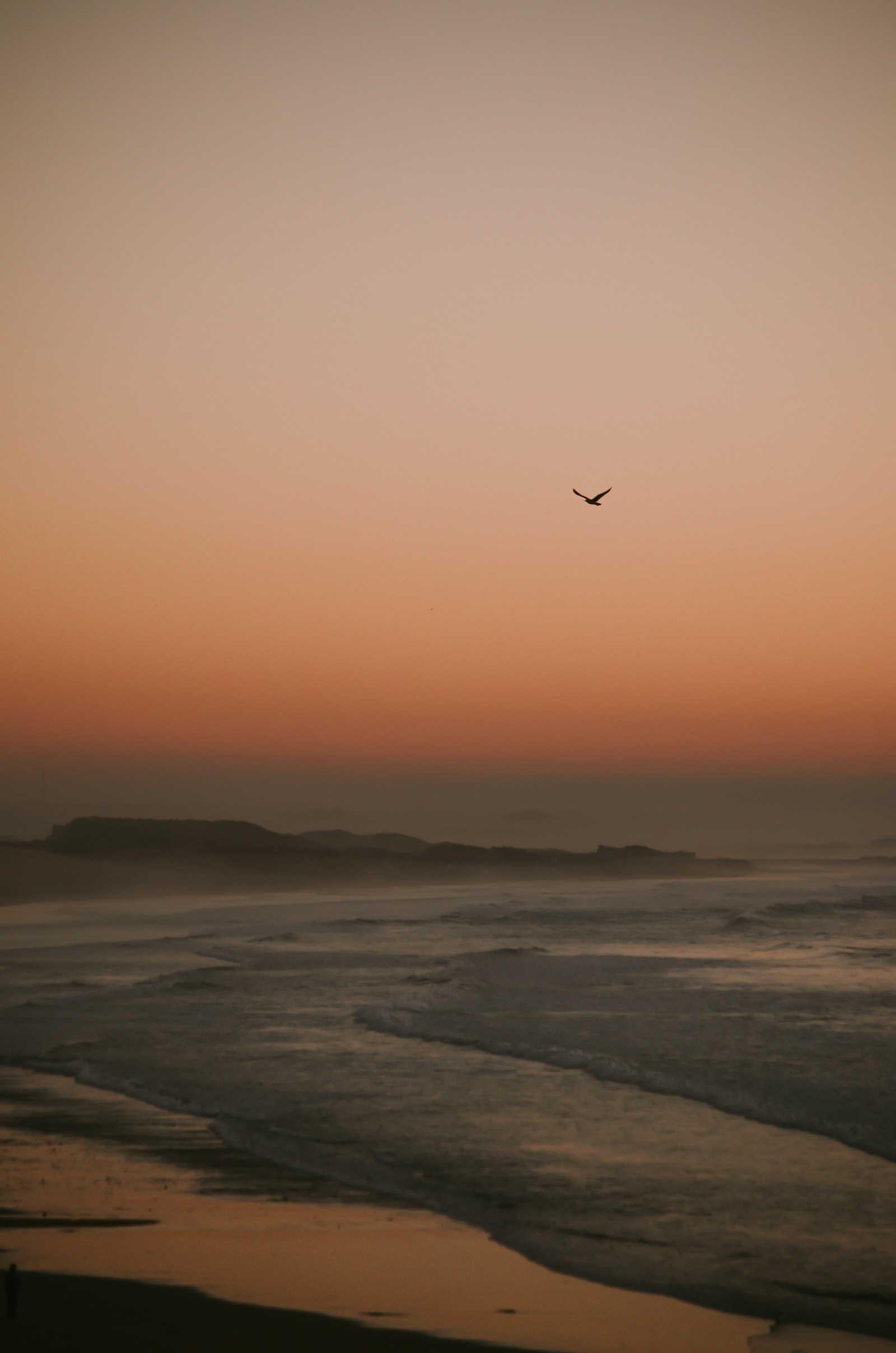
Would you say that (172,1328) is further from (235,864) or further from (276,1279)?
(235,864)

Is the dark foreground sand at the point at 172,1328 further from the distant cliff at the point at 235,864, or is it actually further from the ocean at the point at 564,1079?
the distant cliff at the point at 235,864

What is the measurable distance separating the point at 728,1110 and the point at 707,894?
47.0m

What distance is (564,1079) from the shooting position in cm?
1207

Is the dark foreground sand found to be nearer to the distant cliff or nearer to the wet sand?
the wet sand

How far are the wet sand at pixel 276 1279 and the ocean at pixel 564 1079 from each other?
302 mm

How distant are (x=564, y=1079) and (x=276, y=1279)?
19.9 ft

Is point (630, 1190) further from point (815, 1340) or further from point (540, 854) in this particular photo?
point (540, 854)

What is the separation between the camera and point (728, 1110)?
10.7 m

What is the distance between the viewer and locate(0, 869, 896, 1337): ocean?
23.8 ft

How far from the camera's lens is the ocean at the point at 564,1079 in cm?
725

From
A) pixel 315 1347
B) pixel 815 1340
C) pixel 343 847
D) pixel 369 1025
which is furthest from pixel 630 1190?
pixel 343 847

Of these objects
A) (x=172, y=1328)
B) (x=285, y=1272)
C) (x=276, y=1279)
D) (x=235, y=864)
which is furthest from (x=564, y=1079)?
(x=235, y=864)

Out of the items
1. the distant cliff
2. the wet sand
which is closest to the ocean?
the wet sand

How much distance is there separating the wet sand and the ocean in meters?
0.30
